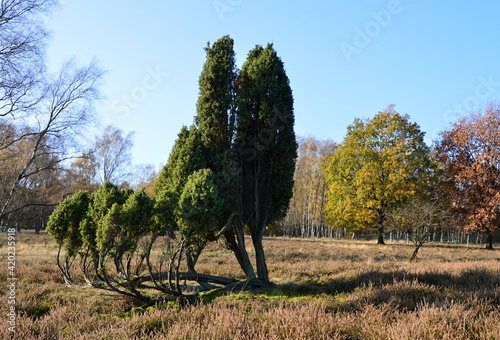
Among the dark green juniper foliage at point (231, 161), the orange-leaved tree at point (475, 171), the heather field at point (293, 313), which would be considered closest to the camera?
the heather field at point (293, 313)

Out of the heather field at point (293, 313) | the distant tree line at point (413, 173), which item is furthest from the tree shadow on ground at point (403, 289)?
the distant tree line at point (413, 173)

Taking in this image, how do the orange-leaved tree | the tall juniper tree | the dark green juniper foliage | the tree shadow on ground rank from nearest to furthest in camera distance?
the tree shadow on ground < the dark green juniper foliage < the tall juniper tree < the orange-leaved tree

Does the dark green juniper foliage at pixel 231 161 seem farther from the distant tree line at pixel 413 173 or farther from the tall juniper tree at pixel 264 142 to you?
the distant tree line at pixel 413 173

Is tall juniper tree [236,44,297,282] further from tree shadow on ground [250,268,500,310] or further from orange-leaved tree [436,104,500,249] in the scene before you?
orange-leaved tree [436,104,500,249]

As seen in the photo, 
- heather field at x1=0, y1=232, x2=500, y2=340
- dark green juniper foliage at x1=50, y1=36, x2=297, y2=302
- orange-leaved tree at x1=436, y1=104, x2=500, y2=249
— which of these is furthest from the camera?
orange-leaved tree at x1=436, y1=104, x2=500, y2=249

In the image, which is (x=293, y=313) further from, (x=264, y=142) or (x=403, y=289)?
(x=264, y=142)

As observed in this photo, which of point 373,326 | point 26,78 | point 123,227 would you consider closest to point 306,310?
point 373,326

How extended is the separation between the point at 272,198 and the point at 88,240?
5.37m

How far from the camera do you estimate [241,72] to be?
993 centimetres

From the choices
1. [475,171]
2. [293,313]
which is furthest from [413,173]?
[293,313]

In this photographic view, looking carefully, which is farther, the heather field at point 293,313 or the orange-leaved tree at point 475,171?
the orange-leaved tree at point 475,171

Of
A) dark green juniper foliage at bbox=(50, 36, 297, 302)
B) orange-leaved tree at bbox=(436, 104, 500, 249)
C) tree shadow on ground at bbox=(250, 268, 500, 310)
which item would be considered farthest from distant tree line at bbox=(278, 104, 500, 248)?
dark green juniper foliage at bbox=(50, 36, 297, 302)

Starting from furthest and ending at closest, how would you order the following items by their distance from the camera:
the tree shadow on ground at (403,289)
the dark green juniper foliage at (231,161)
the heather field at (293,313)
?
the dark green juniper foliage at (231,161) < the tree shadow on ground at (403,289) < the heather field at (293,313)

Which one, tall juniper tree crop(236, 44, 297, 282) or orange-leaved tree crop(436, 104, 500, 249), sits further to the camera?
orange-leaved tree crop(436, 104, 500, 249)
